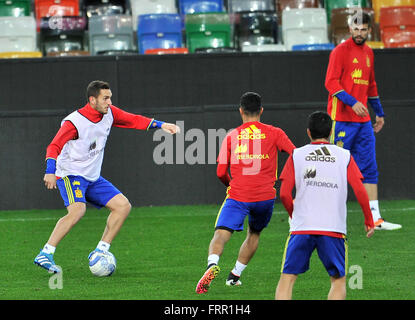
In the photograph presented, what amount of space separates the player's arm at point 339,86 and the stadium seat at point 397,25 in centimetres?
566

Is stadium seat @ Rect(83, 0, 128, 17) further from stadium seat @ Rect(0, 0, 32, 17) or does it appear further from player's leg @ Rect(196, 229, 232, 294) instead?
player's leg @ Rect(196, 229, 232, 294)

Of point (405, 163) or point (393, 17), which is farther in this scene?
point (393, 17)

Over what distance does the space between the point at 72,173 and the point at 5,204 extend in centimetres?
513

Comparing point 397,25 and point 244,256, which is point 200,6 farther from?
point 244,256

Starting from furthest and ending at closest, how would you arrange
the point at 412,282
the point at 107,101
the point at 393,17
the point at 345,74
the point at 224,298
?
the point at 393,17
the point at 345,74
the point at 107,101
the point at 412,282
the point at 224,298

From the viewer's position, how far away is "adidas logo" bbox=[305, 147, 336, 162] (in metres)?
6.07

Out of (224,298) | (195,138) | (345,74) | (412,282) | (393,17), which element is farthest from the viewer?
(393,17)

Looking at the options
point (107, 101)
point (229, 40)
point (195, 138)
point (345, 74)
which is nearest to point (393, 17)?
point (229, 40)

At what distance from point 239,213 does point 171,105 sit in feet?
20.6

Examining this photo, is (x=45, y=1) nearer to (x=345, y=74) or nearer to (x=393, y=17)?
(x=393, y=17)

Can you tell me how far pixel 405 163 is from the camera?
1356cm

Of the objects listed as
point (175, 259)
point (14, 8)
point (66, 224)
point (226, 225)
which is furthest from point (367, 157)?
point (14, 8)

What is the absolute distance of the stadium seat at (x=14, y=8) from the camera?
16609mm

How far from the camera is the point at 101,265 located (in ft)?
27.3
